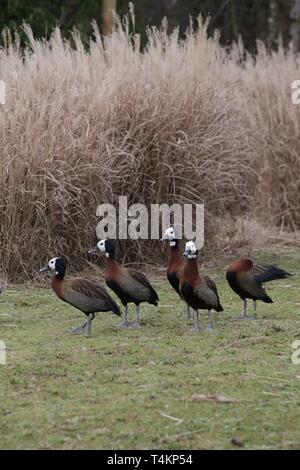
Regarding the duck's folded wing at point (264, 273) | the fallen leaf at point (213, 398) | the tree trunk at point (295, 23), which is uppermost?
the tree trunk at point (295, 23)

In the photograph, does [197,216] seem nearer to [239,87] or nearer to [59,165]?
[59,165]

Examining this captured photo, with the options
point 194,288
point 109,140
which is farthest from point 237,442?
point 109,140

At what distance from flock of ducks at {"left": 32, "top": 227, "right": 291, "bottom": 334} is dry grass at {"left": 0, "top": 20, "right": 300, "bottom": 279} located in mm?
1528

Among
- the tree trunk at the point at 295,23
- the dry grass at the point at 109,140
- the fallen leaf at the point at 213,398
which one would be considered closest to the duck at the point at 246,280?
the dry grass at the point at 109,140

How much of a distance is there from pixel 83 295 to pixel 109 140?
107 inches

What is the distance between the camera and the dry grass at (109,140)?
28.6 feet

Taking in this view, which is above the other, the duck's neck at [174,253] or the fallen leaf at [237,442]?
the duck's neck at [174,253]

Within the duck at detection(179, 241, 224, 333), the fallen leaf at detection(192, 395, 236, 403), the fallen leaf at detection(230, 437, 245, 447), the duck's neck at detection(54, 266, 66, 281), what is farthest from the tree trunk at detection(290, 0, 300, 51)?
the fallen leaf at detection(230, 437, 245, 447)

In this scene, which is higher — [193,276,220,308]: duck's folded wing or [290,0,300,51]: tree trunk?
[290,0,300,51]: tree trunk

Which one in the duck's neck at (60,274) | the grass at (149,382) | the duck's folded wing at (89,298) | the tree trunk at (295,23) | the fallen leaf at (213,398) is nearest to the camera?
the grass at (149,382)

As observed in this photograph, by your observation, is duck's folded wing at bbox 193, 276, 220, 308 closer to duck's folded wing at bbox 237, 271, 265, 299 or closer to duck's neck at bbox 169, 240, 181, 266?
duck's folded wing at bbox 237, 271, 265, 299

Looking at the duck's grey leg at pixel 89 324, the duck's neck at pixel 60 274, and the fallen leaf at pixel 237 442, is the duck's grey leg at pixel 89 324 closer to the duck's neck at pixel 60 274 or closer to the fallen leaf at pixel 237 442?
the duck's neck at pixel 60 274

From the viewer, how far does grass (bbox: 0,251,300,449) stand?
185 inches
